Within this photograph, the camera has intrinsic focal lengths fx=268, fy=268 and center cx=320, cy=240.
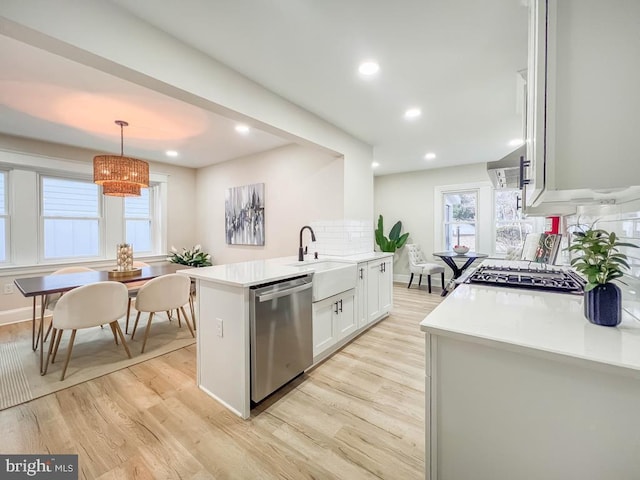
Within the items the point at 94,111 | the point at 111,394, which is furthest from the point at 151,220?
the point at 111,394

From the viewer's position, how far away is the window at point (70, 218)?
4.03 metres

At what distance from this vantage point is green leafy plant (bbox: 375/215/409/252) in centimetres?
573

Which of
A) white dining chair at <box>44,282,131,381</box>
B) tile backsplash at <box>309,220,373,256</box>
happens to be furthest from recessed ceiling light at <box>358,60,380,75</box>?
white dining chair at <box>44,282,131,381</box>

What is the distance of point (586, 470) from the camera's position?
80cm

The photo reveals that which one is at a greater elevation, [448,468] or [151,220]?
[151,220]

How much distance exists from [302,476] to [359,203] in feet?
9.47

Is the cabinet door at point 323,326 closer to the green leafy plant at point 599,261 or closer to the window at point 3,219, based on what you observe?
the green leafy plant at point 599,261

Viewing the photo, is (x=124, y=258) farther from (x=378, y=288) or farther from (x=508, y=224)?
(x=508, y=224)

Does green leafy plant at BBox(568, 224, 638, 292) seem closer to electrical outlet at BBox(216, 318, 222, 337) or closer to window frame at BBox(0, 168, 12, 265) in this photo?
electrical outlet at BBox(216, 318, 222, 337)

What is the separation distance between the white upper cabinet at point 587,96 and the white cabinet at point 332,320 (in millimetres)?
1878

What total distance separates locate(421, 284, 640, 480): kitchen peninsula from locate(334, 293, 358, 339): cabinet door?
163 centimetres

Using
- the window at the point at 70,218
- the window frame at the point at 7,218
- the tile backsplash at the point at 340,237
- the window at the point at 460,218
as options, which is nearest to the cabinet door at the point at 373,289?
the tile backsplash at the point at 340,237

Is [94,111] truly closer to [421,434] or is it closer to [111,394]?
[111,394]

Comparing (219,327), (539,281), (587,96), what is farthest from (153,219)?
(587,96)
